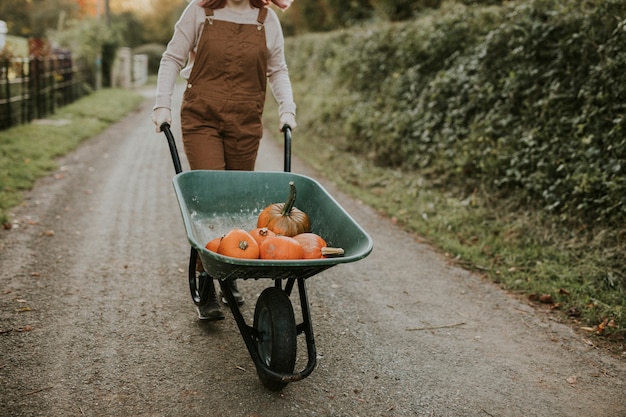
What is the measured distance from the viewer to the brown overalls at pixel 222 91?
336 cm

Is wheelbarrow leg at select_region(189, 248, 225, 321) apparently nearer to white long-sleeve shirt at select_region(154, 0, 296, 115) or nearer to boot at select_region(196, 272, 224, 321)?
boot at select_region(196, 272, 224, 321)

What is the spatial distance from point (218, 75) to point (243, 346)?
1564mm

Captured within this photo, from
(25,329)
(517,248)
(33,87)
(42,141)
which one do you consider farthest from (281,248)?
(33,87)

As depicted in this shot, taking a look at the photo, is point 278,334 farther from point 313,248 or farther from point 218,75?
point 218,75

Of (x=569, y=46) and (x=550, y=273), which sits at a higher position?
(x=569, y=46)

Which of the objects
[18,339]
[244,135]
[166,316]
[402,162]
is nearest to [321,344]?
[166,316]

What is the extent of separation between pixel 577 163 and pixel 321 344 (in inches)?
130

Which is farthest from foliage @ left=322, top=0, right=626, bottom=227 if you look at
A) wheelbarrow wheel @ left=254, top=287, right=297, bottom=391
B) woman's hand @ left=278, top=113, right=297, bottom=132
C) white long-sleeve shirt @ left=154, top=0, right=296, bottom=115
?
wheelbarrow wheel @ left=254, top=287, right=297, bottom=391

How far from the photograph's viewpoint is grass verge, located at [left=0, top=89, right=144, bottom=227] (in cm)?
651

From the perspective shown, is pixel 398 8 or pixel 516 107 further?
pixel 398 8

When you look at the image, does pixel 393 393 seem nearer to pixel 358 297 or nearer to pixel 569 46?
pixel 358 297

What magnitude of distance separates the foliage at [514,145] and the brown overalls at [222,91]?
250 cm

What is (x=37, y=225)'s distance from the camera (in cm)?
532

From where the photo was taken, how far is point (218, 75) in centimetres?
341
